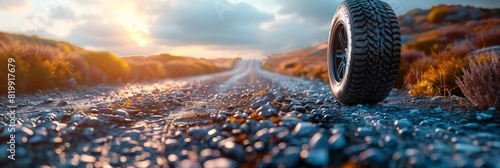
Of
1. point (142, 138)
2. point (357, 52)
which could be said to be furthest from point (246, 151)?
point (357, 52)

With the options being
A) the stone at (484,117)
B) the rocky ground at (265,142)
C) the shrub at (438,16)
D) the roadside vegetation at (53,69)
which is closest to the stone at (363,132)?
the rocky ground at (265,142)

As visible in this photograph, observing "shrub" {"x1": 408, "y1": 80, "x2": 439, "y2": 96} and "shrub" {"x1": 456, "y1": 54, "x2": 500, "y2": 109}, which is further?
"shrub" {"x1": 408, "y1": 80, "x2": 439, "y2": 96}

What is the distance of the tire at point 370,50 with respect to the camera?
369 centimetres

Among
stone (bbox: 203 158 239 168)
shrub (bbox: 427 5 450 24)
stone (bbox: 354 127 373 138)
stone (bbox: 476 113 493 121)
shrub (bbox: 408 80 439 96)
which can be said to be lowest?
stone (bbox: 203 158 239 168)

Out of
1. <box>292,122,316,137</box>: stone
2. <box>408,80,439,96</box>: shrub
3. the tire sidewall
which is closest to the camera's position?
<box>292,122,316,137</box>: stone

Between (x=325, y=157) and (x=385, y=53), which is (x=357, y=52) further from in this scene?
(x=325, y=157)

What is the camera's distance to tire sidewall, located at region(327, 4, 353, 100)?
388 cm

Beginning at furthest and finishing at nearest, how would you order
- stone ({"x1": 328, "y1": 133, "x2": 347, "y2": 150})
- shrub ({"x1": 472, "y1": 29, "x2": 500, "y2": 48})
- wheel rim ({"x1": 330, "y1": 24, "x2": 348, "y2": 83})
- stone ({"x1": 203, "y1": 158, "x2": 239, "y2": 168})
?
shrub ({"x1": 472, "y1": 29, "x2": 500, "y2": 48})
wheel rim ({"x1": 330, "y1": 24, "x2": 348, "y2": 83})
stone ({"x1": 328, "y1": 133, "x2": 347, "y2": 150})
stone ({"x1": 203, "y1": 158, "x2": 239, "y2": 168})

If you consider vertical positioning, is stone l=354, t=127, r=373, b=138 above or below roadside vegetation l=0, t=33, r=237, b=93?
below

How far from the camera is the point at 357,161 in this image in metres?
1.69

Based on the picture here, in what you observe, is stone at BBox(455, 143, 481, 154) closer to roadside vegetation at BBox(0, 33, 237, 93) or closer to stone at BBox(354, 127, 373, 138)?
stone at BBox(354, 127, 373, 138)

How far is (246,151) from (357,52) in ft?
7.34

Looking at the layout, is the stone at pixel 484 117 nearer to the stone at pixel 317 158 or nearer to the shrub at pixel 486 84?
the shrub at pixel 486 84

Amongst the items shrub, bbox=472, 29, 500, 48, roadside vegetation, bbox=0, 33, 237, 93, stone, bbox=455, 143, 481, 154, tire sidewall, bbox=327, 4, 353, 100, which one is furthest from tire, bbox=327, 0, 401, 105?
shrub, bbox=472, 29, 500, 48
